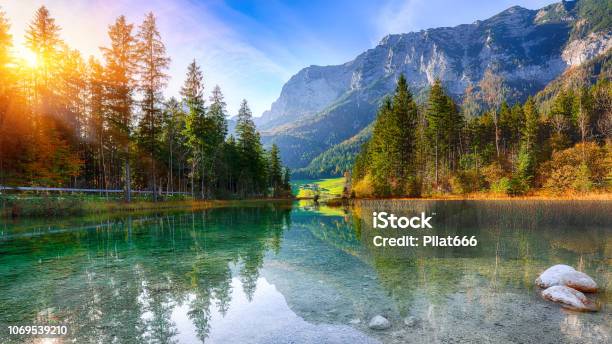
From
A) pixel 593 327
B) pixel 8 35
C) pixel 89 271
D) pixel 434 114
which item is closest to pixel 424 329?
pixel 593 327

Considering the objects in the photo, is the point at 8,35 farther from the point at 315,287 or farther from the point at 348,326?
the point at 348,326

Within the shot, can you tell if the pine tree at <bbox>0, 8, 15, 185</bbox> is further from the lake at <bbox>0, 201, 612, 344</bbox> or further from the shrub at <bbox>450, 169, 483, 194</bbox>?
the shrub at <bbox>450, 169, 483, 194</bbox>

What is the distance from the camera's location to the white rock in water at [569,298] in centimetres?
609

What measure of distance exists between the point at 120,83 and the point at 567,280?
3697cm

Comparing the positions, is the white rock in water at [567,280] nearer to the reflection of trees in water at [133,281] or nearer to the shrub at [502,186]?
the reflection of trees in water at [133,281]

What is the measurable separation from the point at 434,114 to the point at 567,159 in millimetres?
22488

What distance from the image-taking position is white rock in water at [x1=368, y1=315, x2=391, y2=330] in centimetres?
532

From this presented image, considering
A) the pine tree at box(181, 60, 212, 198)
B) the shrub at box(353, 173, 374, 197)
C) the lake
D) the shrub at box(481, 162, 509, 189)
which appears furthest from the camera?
the shrub at box(481, 162, 509, 189)

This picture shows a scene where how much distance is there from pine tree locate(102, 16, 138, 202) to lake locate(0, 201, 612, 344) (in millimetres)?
17448

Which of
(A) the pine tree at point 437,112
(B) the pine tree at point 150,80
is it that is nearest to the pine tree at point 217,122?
(B) the pine tree at point 150,80

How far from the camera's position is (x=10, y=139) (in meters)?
24.9

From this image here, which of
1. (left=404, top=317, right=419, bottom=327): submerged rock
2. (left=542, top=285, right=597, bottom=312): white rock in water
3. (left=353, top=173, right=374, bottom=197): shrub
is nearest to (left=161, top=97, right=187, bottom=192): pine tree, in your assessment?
(left=353, top=173, right=374, bottom=197): shrub

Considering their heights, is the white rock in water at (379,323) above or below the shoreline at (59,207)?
below

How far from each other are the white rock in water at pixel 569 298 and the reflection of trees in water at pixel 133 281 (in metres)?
6.60
